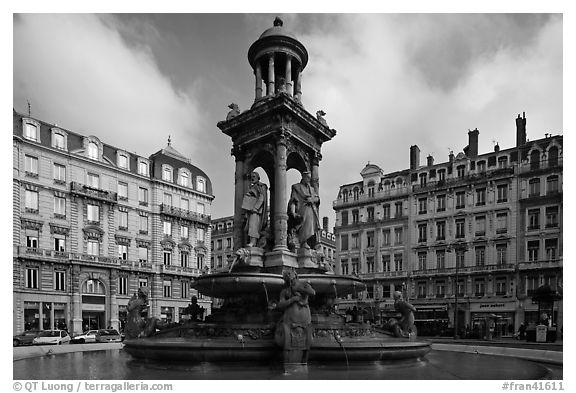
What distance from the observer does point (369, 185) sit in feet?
202

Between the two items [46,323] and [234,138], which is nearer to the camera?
[234,138]

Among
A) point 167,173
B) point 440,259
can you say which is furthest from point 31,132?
point 440,259

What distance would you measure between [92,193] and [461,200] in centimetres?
3726

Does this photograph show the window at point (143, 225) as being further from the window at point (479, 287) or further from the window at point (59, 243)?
the window at point (479, 287)

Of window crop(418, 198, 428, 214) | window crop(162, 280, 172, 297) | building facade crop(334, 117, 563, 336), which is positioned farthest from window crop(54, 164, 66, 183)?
window crop(418, 198, 428, 214)

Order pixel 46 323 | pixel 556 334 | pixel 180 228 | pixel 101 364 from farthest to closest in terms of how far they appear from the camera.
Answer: pixel 180 228, pixel 46 323, pixel 556 334, pixel 101 364

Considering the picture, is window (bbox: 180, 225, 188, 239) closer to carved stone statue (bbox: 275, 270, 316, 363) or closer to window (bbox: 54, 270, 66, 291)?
window (bbox: 54, 270, 66, 291)

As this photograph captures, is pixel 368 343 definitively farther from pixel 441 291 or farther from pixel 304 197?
pixel 441 291

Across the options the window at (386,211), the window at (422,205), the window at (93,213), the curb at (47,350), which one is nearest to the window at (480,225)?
the window at (422,205)

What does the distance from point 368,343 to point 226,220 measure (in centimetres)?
6863

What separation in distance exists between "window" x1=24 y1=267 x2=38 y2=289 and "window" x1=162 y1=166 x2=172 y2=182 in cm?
1685

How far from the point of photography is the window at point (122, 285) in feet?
159

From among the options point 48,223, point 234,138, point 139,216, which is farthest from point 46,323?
point 234,138

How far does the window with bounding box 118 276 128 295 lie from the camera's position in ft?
159
